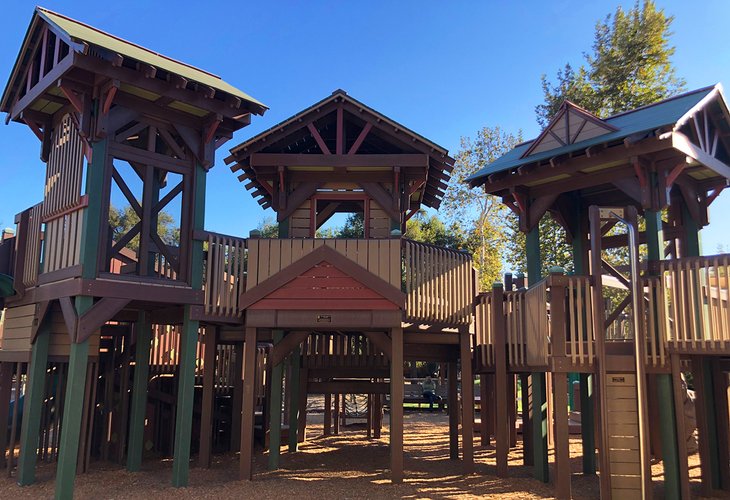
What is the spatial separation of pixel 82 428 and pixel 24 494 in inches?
58.9

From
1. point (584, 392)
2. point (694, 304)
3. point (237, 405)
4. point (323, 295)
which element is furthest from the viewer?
point (237, 405)

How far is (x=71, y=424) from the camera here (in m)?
8.95

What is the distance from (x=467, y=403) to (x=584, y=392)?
117 inches

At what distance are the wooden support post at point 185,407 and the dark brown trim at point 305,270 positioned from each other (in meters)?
1.02

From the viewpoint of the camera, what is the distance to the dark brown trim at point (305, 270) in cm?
1080

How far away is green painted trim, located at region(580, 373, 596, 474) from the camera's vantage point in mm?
12116

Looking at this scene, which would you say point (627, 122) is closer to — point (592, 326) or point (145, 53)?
point (592, 326)

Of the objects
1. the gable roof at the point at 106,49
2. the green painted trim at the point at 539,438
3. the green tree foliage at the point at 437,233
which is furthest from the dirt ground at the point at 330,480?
the green tree foliage at the point at 437,233

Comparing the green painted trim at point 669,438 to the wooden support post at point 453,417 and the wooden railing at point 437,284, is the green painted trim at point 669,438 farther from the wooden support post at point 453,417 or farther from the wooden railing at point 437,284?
the wooden support post at point 453,417

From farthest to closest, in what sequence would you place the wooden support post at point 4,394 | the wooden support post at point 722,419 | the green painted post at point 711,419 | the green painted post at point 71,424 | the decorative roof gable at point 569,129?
the wooden support post at point 4,394, the decorative roof gable at point 569,129, the wooden support post at point 722,419, the green painted post at point 711,419, the green painted post at point 71,424

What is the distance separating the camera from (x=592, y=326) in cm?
1020

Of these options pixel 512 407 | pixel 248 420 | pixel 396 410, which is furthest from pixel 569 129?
pixel 248 420

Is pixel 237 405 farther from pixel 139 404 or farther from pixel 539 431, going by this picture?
pixel 539 431

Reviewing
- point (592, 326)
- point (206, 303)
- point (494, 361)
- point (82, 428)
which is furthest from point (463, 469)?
point (82, 428)
